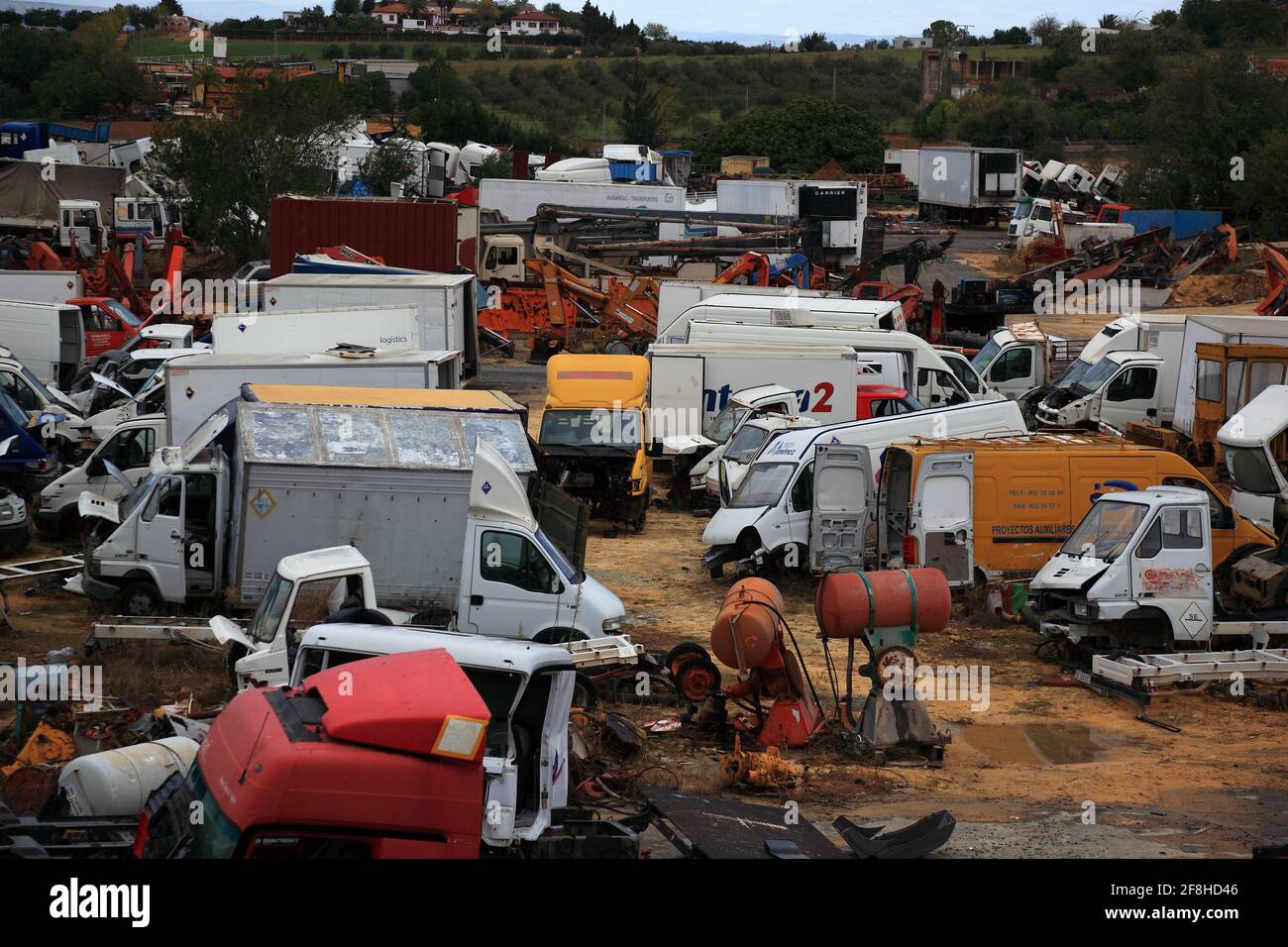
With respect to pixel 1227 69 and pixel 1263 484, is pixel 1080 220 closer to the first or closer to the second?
pixel 1227 69

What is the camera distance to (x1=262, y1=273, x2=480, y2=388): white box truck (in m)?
25.3

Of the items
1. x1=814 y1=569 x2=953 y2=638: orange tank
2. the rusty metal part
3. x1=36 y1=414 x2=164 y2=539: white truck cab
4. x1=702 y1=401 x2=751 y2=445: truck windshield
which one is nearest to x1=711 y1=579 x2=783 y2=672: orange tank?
x1=814 y1=569 x2=953 y2=638: orange tank

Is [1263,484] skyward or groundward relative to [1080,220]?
groundward

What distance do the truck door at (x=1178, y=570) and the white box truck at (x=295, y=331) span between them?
12.7 meters

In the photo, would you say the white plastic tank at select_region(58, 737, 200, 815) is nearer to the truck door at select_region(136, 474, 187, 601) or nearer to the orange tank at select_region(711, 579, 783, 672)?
the orange tank at select_region(711, 579, 783, 672)

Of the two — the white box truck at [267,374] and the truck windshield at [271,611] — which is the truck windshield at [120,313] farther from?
the truck windshield at [271,611]

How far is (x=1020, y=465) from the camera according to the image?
16.3 meters

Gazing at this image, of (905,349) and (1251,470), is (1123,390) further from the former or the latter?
(1251,470)

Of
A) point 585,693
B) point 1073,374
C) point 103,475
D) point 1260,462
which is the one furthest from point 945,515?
point 1073,374

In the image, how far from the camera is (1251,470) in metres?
18.6

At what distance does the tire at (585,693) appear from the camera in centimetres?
1179

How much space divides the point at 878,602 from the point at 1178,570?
4.39 metres
